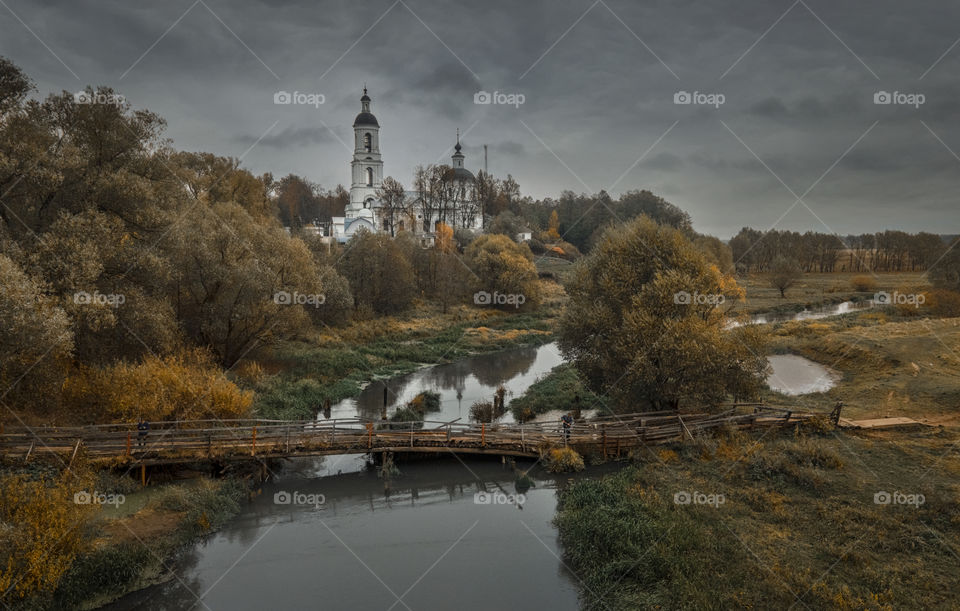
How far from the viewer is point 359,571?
14836 mm

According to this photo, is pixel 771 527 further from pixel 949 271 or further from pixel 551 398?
pixel 949 271

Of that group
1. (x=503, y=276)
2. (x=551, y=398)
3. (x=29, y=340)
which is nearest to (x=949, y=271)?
(x=503, y=276)

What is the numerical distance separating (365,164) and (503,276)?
38089 mm

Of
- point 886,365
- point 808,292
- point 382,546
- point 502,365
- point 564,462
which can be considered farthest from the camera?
point 808,292

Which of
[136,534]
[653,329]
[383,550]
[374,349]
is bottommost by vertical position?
[383,550]

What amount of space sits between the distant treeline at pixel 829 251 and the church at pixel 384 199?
171ft

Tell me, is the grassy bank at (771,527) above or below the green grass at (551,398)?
below

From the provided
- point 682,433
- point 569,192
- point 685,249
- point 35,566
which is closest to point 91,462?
point 35,566

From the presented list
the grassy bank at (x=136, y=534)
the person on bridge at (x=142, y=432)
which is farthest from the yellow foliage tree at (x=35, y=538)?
the person on bridge at (x=142, y=432)

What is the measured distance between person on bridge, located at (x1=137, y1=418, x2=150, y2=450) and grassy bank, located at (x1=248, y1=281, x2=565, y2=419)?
7116 mm

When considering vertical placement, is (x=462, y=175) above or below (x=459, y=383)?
above

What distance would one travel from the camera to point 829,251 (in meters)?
112

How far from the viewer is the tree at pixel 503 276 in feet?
200

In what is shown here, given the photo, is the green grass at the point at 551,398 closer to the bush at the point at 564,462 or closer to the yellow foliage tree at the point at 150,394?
the bush at the point at 564,462
